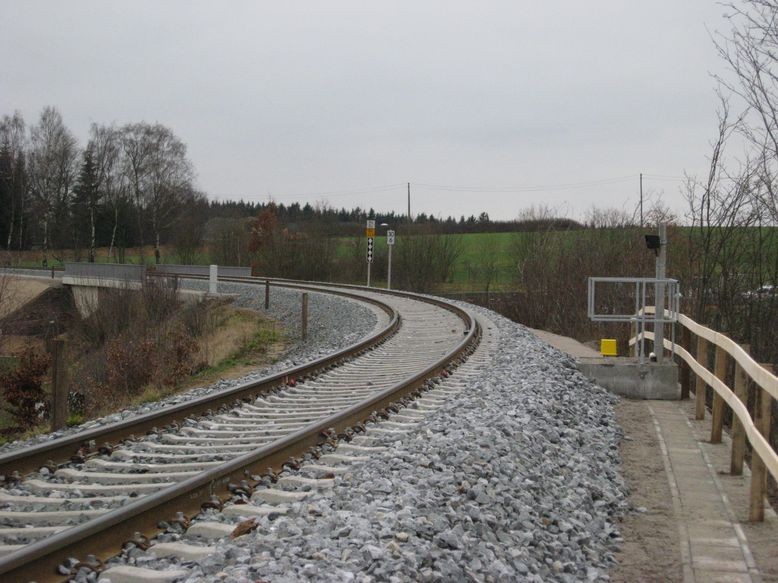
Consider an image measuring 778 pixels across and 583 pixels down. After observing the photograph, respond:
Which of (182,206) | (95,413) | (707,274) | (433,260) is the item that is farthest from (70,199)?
(707,274)

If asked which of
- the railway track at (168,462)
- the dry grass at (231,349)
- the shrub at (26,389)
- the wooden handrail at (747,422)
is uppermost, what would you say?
the wooden handrail at (747,422)

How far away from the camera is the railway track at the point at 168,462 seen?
14.4 feet

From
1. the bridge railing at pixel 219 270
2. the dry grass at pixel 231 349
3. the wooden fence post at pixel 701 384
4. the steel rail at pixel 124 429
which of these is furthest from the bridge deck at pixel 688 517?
the bridge railing at pixel 219 270

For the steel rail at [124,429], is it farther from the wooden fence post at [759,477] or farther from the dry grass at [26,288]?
the dry grass at [26,288]

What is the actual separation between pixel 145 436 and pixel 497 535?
3927 mm

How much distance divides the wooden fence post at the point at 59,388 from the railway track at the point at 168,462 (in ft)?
11.8

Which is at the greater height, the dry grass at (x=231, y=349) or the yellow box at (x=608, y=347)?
the yellow box at (x=608, y=347)

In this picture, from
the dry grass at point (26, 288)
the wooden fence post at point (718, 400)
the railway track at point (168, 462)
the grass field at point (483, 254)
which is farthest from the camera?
the dry grass at point (26, 288)

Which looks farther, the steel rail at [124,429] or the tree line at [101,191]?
the tree line at [101,191]

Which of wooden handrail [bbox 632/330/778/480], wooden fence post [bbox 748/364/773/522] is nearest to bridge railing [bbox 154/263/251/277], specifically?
wooden handrail [bbox 632/330/778/480]

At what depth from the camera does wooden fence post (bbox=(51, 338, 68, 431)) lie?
39.0 feet

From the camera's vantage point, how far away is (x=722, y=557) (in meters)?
5.41

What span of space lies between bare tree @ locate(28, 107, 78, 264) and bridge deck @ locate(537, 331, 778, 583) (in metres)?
70.8

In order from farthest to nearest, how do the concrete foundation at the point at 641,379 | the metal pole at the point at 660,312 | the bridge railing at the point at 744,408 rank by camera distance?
1. the metal pole at the point at 660,312
2. the concrete foundation at the point at 641,379
3. the bridge railing at the point at 744,408
